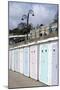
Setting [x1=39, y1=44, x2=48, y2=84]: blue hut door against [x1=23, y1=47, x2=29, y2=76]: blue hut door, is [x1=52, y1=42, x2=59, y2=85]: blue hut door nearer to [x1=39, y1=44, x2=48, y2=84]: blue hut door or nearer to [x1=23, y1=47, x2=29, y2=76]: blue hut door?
[x1=39, y1=44, x2=48, y2=84]: blue hut door

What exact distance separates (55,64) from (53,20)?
1.73 ft

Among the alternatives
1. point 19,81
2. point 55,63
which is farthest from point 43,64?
point 19,81

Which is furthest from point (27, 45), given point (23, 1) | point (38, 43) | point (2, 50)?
point (23, 1)

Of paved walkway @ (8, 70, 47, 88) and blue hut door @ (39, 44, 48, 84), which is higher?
blue hut door @ (39, 44, 48, 84)

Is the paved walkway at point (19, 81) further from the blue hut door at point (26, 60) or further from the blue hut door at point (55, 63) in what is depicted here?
the blue hut door at point (55, 63)

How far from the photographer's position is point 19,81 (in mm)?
2223

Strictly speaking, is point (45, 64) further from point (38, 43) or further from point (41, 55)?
point (38, 43)

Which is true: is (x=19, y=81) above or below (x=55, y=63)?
below

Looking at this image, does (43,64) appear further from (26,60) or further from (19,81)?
(19,81)

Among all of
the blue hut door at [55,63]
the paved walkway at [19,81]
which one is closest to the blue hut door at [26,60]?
the paved walkway at [19,81]

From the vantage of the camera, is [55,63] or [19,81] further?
[55,63]

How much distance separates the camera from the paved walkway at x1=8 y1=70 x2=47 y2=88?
2205mm

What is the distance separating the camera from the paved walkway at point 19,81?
2205mm

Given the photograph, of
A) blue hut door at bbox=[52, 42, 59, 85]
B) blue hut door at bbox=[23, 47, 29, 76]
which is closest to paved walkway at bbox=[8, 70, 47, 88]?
blue hut door at bbox=[23, 47, 29, 76]
